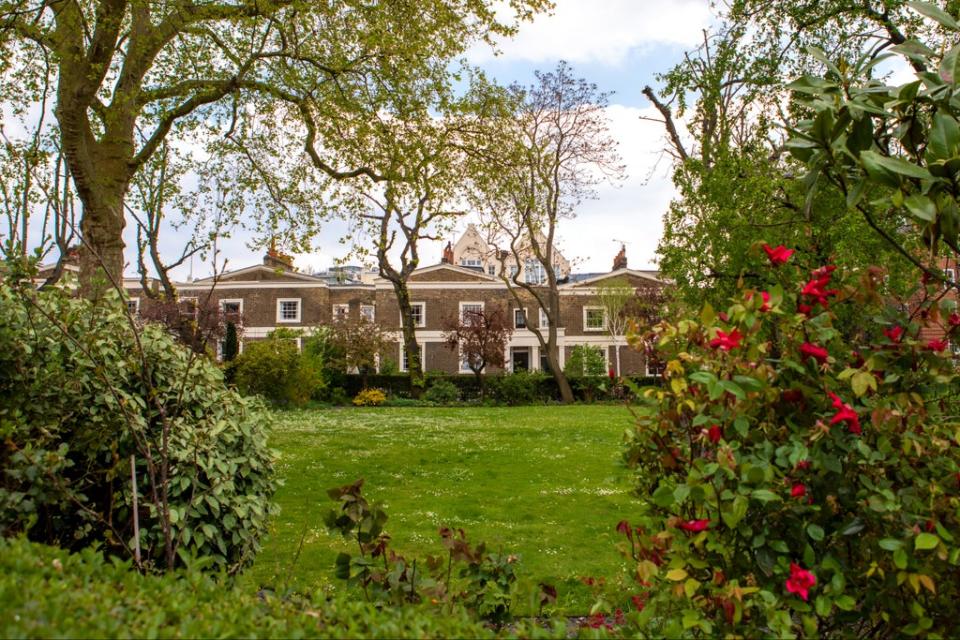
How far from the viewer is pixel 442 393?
112 feet

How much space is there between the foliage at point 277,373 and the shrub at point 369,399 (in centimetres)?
381

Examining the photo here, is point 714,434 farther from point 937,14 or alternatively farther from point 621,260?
point 621,260

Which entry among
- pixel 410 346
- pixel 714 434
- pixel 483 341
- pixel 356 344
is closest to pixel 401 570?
pixel 714 434

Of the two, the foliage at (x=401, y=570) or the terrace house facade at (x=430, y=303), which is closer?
the foliage at (x=401, y=570)

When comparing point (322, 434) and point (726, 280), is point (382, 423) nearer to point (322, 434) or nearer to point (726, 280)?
point (322, 434)

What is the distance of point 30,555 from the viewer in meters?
2.23

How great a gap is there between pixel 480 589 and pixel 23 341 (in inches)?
125

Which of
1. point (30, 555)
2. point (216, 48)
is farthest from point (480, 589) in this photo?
point (216, 48)

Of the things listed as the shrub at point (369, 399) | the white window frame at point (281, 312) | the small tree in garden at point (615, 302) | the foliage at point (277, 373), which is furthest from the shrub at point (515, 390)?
the white window frame at point (281, 312)

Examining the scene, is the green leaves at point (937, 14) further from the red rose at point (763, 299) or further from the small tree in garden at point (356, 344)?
the small tree in garden at point (356, 344)

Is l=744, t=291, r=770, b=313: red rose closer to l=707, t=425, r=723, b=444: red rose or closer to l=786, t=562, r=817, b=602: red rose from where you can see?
l=707, t=425, r=723, b=444: red rose

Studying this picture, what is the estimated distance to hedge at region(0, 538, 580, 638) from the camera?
177 centimetres

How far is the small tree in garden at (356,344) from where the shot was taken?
118 ft

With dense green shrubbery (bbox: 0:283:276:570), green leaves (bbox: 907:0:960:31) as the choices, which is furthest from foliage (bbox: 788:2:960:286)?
dense green shrubbery (bbox: 0:283:276:570)
